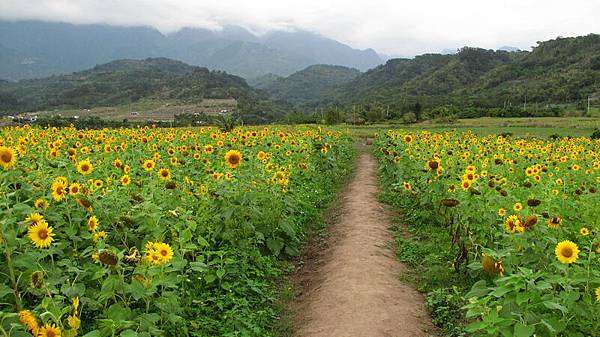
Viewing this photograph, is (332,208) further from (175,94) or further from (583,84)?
(175,94)

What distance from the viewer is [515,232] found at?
5.52 meters

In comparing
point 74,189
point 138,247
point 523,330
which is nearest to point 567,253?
point 523,330

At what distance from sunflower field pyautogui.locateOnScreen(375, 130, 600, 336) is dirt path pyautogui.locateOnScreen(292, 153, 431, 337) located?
29.8 inches

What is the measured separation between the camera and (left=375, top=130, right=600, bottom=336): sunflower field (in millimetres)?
3617

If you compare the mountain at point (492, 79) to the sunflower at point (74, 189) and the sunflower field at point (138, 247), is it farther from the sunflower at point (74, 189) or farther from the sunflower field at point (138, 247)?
the sunflower at point (74, 189)

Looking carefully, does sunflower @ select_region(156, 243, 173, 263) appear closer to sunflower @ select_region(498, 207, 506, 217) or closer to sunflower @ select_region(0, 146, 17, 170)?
sunflower @ select_region(0, 146, 17, 170)

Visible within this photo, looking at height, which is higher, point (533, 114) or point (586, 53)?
point (586, 53)

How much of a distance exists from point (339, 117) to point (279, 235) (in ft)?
188

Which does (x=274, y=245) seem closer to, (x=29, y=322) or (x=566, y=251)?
(x=566, y=251)

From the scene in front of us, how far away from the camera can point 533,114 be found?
59.6m

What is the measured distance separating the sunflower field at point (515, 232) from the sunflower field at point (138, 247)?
2464 millimetres

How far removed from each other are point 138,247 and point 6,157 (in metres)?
1.51

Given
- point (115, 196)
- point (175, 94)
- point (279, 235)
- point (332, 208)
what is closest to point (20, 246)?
point (115, 196)

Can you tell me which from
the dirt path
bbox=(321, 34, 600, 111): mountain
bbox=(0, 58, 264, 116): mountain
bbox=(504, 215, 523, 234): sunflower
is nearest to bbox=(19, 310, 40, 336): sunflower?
the dirt path
